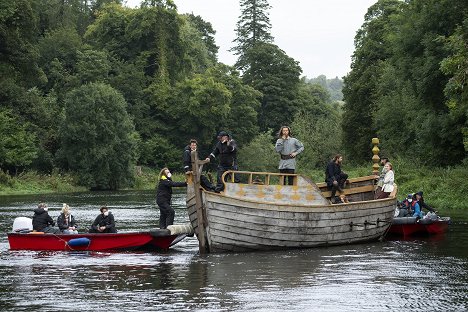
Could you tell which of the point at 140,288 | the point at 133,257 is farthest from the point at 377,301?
the point at 133,257

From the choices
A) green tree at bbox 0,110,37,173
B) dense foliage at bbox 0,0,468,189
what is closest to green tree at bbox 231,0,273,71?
dense foliage at bbox 0,0,468,189

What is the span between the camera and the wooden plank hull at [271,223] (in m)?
24.2

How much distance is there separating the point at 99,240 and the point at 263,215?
4.54 metres

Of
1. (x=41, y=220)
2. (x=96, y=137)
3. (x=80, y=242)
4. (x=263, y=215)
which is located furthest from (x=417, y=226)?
(x=96, y=137)

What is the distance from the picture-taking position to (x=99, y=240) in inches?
1005

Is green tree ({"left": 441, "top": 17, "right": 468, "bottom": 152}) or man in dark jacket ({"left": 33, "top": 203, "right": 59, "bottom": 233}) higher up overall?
green tree ({"left": 441, "top": 17, "right": 468, "bottom": 152})

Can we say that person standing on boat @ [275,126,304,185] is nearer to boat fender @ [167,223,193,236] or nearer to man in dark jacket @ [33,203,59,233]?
boat fender @ [167,223,193,236]

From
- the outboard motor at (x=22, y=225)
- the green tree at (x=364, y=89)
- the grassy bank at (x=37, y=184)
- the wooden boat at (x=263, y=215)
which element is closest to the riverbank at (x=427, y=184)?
the grassy bank at (x=37, y=184)

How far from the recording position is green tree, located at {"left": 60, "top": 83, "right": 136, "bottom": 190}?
88.1 metres

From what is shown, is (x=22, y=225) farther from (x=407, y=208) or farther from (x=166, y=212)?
(x=407, y=208)

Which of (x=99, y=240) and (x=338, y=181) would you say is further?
(x=338, y=181)

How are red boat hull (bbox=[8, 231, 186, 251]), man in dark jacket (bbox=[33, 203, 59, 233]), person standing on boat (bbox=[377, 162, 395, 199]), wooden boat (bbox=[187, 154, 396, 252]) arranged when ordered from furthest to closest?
person standing on boat (bbox=[377, 162, 395, 199]), man in dark jacket (bbox=[33, 203, 59, 233]), red boat hull (bbox=[8, 231, 186, 251]), wooden boat (bbox=[187, 154, 396, 252])

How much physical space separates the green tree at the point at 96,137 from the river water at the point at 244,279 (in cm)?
6065

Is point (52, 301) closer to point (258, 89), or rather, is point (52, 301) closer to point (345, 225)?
point (345, 225)
